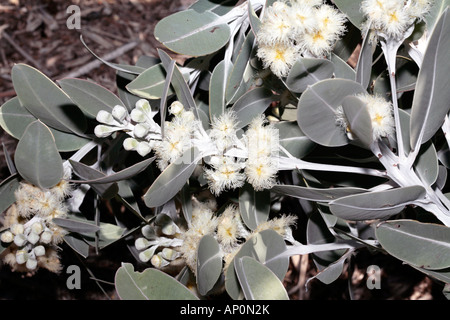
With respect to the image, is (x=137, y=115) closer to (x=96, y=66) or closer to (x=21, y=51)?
(x=96, y=66)

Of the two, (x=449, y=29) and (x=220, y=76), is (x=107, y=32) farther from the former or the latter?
(x=449, y=29)

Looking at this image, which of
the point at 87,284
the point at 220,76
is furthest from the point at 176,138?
the point at 87,284

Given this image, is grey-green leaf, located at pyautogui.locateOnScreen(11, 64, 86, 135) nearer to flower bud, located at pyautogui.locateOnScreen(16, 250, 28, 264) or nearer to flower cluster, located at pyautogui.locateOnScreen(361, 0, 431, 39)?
flower bud, located at pyautogui.locateOnScreen(16, 250, 28, 264)

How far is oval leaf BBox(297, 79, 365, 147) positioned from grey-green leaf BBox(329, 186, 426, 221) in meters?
0.16

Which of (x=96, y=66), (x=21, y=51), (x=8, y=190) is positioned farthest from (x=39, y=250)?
(x=21, y=51)

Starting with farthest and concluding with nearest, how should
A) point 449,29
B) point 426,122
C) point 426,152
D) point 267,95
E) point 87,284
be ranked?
1. point 87,284
2. point 267,95
3. point 426,152
4. point 426,122
5. point 449,29

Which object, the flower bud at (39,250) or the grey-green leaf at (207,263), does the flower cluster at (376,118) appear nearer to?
the grey-green leaf at (207,263)

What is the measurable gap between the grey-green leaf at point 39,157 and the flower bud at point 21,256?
0.22m

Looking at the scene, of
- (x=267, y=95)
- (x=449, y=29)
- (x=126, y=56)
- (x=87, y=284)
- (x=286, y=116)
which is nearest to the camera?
(x=449, y=29)

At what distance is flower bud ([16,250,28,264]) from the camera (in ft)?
4.28

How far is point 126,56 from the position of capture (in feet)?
7.95

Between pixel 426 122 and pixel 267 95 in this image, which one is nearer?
pixel 426 122

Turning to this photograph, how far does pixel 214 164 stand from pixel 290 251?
353mm

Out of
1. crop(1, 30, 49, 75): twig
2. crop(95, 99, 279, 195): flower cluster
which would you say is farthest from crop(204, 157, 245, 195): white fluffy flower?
crop(1, 30, 49, 75): twig
